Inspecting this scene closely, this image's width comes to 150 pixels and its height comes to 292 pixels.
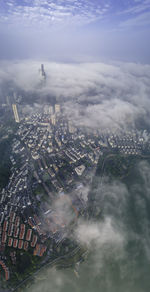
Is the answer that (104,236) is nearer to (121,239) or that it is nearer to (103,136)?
(121,239)

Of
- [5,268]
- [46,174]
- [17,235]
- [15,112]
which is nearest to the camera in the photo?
Answer: [5,268]

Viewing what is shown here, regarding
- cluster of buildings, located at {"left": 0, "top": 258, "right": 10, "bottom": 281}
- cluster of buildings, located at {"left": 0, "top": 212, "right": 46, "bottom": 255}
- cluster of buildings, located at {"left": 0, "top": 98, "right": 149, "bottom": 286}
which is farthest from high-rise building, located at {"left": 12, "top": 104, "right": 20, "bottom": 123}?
cluster of buildings, located at {"left": 0, "top": 258, "right": 10, "bottom": 281}

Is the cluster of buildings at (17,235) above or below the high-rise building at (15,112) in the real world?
below

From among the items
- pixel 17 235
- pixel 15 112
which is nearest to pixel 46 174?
pixel 17 235

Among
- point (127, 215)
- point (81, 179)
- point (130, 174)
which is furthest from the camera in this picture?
point (130, 174)

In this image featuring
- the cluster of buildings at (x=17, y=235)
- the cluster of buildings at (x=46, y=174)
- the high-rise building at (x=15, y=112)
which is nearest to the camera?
the cluster of buildings at (x=17, y=235)

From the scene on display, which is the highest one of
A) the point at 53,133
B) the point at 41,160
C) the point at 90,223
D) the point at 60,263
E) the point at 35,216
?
the point at 53,133

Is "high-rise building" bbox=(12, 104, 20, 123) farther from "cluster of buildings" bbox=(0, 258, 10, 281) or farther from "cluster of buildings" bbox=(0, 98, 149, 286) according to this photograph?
"cluster of buildings" bbox=(0, 258, 10, 281)

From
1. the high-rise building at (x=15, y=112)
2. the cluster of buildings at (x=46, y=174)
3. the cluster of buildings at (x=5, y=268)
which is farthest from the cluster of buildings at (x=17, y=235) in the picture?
the high-rise building at (x=15, y=112)

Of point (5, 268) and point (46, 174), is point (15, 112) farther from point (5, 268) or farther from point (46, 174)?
point (5, 268)

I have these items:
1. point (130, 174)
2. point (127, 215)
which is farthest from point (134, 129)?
point (127, 215)

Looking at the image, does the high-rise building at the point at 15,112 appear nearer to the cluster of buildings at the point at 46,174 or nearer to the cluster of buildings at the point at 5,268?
the cluster of buildings at the point at 46,174
